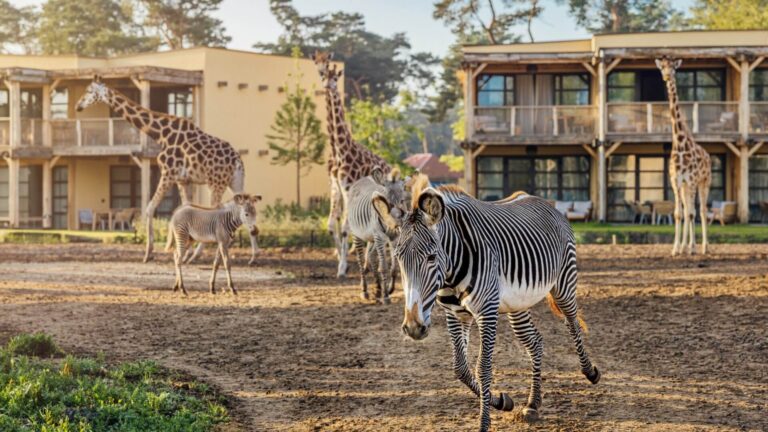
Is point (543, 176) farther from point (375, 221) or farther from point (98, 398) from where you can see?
point (98, 398)

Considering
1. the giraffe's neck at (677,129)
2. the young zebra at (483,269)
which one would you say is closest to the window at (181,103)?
the giraffe's neck at (677,129)

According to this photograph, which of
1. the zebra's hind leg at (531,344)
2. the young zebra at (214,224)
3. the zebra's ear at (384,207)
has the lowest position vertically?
the zebra's hind leg at (531,344)

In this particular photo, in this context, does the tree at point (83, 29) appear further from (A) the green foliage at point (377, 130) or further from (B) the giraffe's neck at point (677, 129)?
(B) the giraffe's neck at point (677, 129)

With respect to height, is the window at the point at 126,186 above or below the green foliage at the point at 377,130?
below

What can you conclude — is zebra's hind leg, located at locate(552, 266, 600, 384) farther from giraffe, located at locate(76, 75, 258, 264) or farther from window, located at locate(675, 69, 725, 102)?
window, located at locate(675, 69, 725, 102)

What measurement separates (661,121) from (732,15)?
23.0 metres

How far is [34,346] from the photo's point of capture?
9.11 meters

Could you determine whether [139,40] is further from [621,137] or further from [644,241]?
[644,241]

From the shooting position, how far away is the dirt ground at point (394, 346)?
7.21 meters

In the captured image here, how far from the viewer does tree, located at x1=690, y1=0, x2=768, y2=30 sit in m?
47.2

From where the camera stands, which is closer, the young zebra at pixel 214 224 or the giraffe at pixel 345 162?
the young zebra at pixel 214 224

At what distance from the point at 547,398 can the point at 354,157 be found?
10.0m

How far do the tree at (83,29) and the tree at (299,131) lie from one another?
27372 millimetres

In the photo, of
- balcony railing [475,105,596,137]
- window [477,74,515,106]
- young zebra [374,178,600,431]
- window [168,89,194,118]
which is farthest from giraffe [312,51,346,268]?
window [168,89,194,118]
